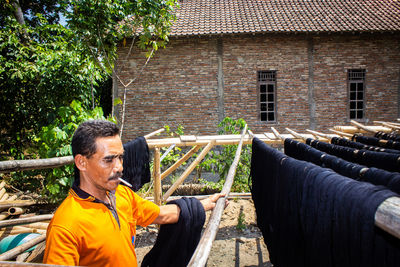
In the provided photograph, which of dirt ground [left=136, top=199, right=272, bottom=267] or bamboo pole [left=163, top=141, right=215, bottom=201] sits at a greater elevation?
bamboo pole [left=163, top=141, right=215, bottom=201]

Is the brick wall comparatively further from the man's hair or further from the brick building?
the man's hair

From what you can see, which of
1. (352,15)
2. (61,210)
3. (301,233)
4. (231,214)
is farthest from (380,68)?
(61,210)

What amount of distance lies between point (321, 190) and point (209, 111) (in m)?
8.75

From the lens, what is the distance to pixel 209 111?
984 cm

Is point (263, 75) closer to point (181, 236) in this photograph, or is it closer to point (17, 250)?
point (181, 236)

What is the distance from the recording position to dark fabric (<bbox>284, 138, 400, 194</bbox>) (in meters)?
1.14

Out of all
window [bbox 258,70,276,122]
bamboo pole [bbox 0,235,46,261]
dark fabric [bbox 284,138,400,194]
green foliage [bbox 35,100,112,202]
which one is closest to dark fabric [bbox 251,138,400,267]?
dark fabric [bbox 284,138,400,194]

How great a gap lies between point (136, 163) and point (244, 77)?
289 inches

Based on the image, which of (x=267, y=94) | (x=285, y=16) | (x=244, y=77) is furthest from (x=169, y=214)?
(x=285, y=16)

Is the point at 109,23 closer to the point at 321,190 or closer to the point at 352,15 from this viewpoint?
the point at 321,190

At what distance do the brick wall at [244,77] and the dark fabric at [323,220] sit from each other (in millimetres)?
7920

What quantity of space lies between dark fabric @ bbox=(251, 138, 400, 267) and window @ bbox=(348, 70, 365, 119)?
403 inches

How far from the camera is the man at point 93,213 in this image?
1188 mm

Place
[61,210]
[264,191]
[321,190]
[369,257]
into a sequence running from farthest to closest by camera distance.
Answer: [264,191] < [61,210] < [321,190] < [369,257]
